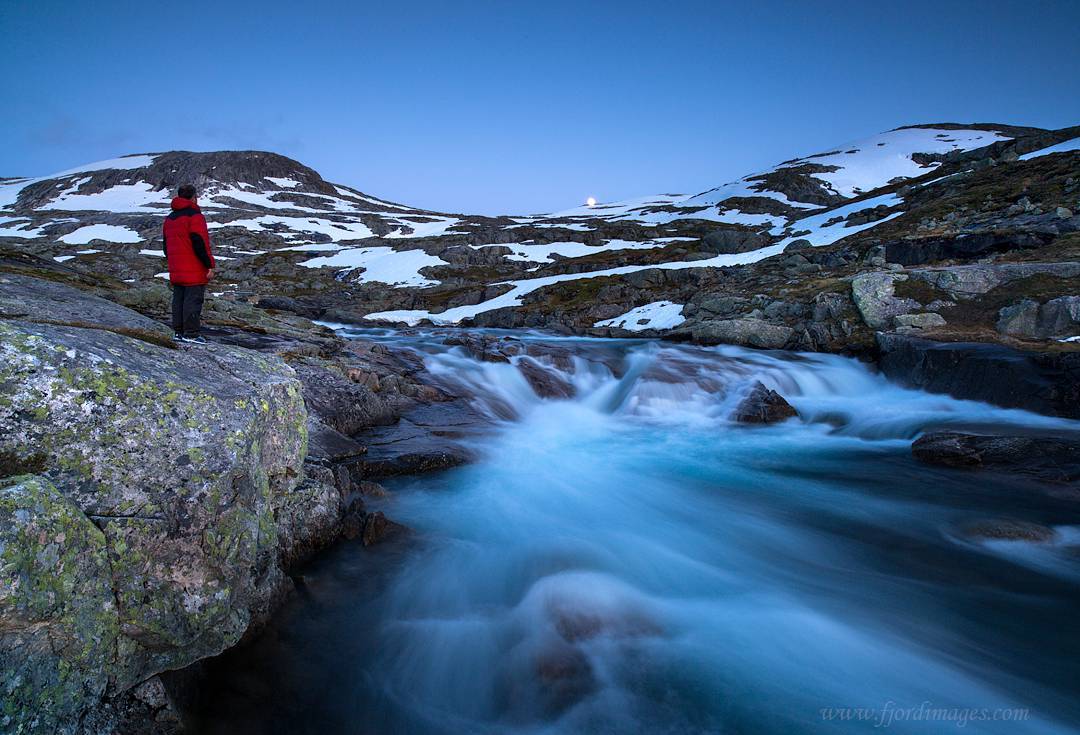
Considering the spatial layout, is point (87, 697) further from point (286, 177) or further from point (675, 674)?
point (286, 177)

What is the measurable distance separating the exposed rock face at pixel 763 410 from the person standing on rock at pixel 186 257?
12919 mm

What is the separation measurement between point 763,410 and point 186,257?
13586mm

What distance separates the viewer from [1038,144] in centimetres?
5981

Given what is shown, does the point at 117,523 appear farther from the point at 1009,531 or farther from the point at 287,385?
the point at 1009,531

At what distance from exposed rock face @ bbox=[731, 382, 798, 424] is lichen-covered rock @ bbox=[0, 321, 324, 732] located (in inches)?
510

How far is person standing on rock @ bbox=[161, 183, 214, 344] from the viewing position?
7199 millimetres

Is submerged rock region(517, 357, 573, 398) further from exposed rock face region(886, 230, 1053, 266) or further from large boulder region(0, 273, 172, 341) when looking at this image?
exposed rock face region(886, 230, 1053, 266)

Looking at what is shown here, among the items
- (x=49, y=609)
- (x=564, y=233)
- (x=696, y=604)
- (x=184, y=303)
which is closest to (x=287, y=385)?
(x=184, y=303)

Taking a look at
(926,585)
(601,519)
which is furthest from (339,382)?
(926,585)

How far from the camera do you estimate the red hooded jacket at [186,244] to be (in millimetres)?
7195

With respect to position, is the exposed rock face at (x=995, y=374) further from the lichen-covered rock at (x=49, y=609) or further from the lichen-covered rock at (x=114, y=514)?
the lichen-covered rock at (x=49, y=609)

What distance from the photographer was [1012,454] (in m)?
9.81

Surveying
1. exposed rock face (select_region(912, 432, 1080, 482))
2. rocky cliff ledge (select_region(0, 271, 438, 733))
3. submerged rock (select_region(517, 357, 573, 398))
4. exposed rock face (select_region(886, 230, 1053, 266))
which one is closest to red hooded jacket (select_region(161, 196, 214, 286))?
rocky cliff ledge (select_region(0, 271, 438, 733))

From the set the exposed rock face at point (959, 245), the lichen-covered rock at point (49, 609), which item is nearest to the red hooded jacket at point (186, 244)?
the lichen-covered rock at point (49, 609)
